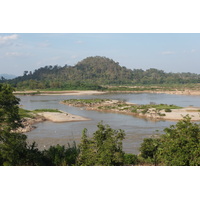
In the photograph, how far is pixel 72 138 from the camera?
1677 cm

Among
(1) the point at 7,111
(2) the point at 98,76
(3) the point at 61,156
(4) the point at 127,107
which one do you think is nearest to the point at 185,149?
(3) the point at 61,156

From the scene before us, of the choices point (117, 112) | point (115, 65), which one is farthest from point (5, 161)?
point (115, 65)

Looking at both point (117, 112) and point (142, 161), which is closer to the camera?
point (142, 161)

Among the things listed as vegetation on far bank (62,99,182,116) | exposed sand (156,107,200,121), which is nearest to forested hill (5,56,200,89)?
vegetation on far bank (62,99,182,116)

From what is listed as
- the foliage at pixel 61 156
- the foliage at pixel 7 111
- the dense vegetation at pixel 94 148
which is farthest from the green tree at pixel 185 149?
the foliage at pixel 7 111

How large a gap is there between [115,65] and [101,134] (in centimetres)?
11092

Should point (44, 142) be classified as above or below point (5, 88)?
below

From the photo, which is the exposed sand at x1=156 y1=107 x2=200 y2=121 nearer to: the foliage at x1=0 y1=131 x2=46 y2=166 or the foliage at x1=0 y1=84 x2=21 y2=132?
the foliage at x1=0 y1=131 x2=46 y2=166

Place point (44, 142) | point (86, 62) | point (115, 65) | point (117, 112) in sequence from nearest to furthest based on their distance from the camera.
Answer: point (44, 142), point (117, 112), point (115, 65), point (86, 62)

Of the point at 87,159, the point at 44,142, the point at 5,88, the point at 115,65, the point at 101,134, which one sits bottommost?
the point at 44,142

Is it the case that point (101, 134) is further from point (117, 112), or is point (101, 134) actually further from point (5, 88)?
point (117, 112)

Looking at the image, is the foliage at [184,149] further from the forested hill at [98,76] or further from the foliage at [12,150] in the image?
the forested hill at [98,76]

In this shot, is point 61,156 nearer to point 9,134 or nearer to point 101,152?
point 101,152

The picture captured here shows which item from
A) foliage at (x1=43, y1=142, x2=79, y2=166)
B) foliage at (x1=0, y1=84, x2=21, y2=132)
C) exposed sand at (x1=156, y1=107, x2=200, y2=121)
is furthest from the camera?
exposed sand at (x1=156, y1=107, x2=200, y2=121)
